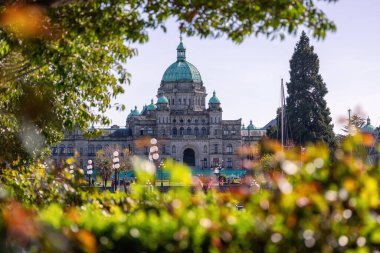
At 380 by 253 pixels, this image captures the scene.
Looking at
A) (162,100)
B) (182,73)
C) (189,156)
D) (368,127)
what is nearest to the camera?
(368,127)

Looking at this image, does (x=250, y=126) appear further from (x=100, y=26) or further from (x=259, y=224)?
(x=259, y=224)

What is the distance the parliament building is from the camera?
109188mm

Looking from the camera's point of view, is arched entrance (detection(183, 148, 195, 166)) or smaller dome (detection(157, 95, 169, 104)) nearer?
smaller dome (detection(157, 95, 169, 104))

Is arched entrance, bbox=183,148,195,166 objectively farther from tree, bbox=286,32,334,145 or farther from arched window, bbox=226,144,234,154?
tree, bbox=286,32,334,145

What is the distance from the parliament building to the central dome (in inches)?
12.9

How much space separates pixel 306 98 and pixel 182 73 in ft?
153

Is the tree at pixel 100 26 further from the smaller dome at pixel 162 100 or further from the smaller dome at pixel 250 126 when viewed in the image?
the smaller dome at pixel 250 126

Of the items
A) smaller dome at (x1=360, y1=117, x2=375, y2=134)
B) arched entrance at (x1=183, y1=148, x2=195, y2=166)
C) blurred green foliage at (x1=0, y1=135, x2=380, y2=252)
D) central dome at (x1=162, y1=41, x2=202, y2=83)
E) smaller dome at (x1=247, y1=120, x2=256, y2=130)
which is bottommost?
blurred green foliage at (x1=0, y1=135, x2=380, y2=252)

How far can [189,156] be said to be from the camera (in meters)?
112

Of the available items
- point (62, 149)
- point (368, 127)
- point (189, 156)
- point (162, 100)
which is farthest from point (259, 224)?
point (62, 149)

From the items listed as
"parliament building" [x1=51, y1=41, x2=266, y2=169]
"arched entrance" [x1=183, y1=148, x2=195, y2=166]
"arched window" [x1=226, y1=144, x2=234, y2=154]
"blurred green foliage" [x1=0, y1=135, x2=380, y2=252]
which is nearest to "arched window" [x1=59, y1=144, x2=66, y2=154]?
"parliament building" [x1=51, y1=41, x2=266, y2=169]

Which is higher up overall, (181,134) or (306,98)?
(306,98)

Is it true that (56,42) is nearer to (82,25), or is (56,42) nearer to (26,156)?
(82,25)

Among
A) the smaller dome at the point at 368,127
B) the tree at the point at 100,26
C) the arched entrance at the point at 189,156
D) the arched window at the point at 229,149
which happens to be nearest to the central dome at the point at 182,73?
the arched entrance at the point at 189,156
